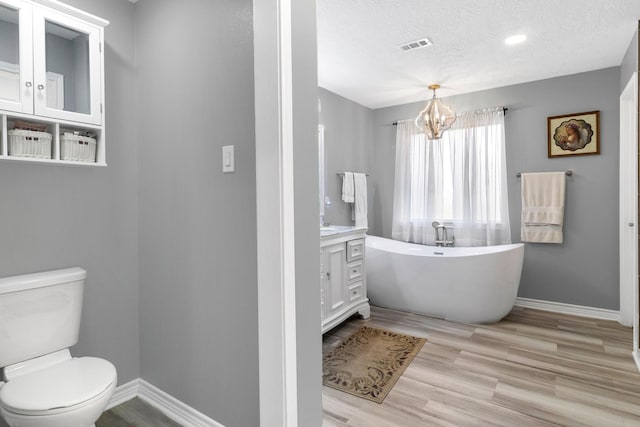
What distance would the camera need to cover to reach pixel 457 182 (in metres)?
4.13

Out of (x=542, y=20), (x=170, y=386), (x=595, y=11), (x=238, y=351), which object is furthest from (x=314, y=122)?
(x=595, y=11)

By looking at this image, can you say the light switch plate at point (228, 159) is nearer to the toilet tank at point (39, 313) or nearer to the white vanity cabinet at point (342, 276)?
the toilet tank at point (39, 313)

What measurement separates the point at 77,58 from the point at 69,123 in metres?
0.33

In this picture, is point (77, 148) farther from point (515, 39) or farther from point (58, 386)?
point (515, 39)

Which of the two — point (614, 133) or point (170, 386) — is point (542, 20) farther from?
point (170, 386)

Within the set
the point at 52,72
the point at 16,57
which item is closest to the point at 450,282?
the point at 52,72

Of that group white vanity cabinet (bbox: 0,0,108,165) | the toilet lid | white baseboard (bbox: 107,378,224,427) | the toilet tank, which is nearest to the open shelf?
white vanity cabinet (bbox: 0,0,108,165)

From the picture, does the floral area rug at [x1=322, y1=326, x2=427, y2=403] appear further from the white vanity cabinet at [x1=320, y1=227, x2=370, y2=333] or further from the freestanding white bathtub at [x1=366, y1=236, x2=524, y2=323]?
the freestanding white bathtub at [x1=366, y1=236, x2=524, y2=323]

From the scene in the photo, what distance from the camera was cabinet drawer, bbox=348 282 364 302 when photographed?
3.15 meters

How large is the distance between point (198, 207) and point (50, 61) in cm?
93

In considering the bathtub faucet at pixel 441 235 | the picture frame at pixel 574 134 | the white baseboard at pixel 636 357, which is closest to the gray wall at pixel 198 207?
the white baseboard at pixel 636 357

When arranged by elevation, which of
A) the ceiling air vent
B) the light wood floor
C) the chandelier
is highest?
the ceiling air vent

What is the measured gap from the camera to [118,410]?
1838 mm

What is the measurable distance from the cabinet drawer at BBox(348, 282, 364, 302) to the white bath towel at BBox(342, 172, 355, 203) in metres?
1.18
